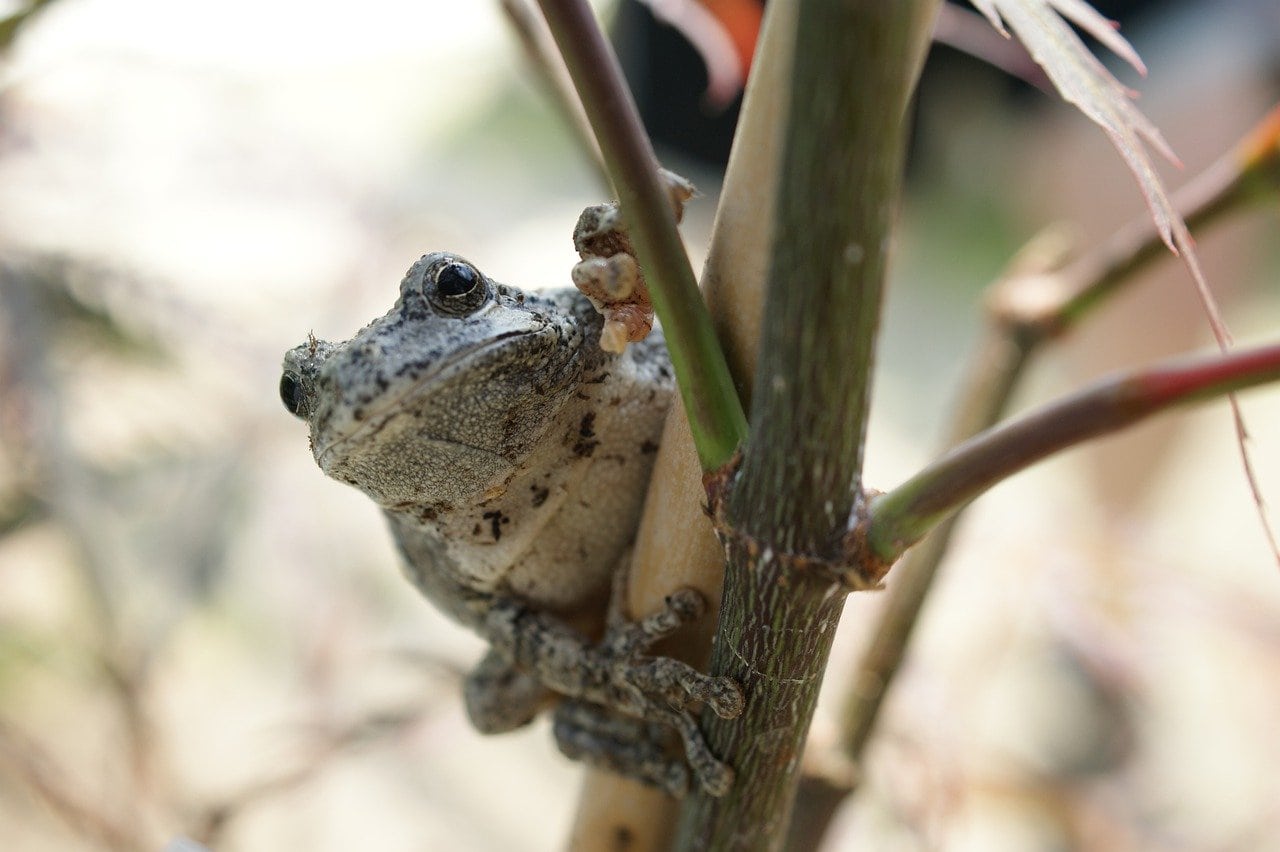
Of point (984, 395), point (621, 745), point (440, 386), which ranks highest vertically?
point (984, 395)

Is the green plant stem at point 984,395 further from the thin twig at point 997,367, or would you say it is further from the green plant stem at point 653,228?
the green plant stem at point 653,228

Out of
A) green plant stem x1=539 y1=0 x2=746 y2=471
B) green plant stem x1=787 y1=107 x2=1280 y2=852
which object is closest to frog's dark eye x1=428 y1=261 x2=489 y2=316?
green plant stem x1=539 y1=0 x2=746 y2=471

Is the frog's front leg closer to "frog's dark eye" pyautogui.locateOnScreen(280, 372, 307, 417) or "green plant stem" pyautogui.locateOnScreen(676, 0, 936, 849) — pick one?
"green plant stem" pyautogui.locateOnScreen(676, 0, 936, 849)

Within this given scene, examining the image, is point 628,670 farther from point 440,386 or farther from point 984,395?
point 984,395

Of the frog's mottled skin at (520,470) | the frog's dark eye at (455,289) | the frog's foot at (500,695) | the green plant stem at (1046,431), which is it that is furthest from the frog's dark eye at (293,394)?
the green plant stem at (1046,431)

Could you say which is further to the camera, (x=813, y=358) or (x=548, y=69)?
(x=548, y=69)

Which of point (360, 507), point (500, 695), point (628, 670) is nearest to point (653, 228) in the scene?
point (628, 670)
